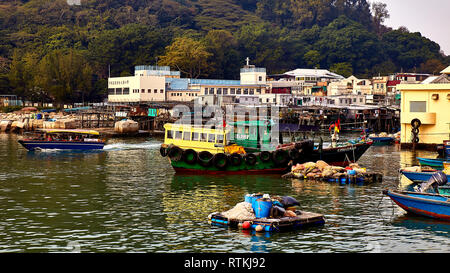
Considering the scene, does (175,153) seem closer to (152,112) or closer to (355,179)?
(355,179)

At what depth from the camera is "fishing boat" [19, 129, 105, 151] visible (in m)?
58.5

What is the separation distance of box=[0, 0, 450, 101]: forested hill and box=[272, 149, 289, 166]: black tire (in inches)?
3080

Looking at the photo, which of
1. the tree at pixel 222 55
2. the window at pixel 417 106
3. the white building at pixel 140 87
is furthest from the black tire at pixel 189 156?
the tree at pixel 222 55

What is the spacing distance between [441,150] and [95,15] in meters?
148

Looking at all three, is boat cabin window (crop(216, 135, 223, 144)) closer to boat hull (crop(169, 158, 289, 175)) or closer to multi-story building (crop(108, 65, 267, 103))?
boat hull (crop(169, 158, 289, 175))

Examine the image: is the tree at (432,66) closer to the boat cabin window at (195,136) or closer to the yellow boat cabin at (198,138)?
the yellow boat cabin at (198,138)

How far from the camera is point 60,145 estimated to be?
5938 centimetres

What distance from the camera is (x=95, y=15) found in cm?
18025

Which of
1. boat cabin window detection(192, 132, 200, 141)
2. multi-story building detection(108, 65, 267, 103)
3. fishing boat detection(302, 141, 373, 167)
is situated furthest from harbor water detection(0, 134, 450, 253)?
multi-story building detection(108, 65, 267, 103)

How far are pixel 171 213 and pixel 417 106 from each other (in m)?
35.3

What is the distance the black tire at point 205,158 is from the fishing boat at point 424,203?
1623cm

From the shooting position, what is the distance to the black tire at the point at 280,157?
40.9m

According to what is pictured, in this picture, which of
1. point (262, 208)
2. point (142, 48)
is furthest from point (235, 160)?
point (142, 48)
